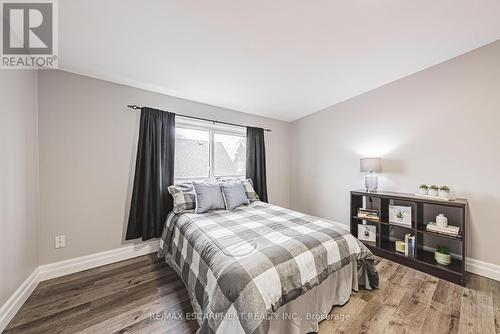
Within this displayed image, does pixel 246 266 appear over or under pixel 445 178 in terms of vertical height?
under

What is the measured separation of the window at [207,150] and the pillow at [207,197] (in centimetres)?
57

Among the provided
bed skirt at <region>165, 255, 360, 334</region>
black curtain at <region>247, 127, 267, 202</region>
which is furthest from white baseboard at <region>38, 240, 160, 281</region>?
black curtain at <region>247, 127, 267, 202</region>

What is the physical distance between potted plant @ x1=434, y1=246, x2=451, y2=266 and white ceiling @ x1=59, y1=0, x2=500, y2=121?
221 cm

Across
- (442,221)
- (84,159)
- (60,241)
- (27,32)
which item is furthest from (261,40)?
(60,241)

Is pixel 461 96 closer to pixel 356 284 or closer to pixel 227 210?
pixel 356 284

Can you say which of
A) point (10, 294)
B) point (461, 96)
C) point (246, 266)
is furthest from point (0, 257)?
point (461, 96)

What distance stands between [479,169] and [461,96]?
858 millimetres

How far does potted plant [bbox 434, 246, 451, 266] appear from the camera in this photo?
6.63 feet

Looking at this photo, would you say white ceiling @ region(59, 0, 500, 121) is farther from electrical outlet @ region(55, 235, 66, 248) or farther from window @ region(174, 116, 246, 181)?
electrical outlet @ region(55, 235, 66, 248)

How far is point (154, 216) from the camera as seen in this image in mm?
2428

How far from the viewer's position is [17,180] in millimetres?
1542

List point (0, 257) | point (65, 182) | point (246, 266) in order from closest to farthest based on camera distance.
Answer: point (246, 266) < point (0, 257) < point (65, 182)

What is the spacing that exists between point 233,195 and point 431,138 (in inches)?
104

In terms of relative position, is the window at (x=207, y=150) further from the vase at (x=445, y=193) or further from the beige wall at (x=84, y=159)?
the vase at (x=445, y=193)
